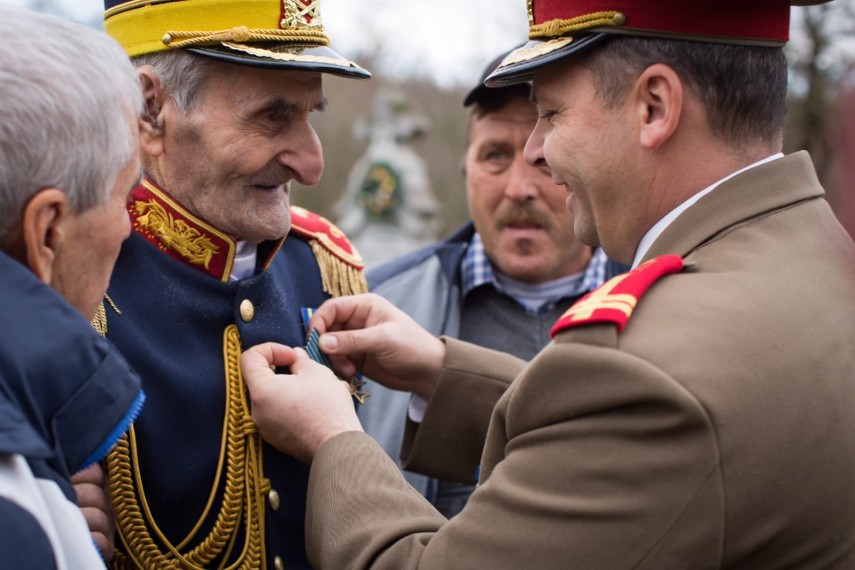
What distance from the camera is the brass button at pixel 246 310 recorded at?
2.60 meters

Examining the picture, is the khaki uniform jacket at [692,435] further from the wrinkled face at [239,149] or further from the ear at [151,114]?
the ear at [151,114]

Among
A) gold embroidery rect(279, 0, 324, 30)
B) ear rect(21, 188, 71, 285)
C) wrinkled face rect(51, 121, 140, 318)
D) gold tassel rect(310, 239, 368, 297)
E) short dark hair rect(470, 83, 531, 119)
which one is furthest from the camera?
short dark hair rect(470, 83, 531, 119)

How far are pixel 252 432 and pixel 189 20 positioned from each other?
102 centimetres

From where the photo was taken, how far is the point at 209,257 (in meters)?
2.57

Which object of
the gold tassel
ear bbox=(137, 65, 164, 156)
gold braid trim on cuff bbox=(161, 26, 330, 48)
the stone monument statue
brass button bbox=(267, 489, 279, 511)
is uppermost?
gold braid trim on cuff bbox=(161, 26, 330, 48)

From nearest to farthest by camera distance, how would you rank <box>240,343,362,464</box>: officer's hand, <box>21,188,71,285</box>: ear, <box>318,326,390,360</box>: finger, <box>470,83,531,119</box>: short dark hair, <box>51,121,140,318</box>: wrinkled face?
1. <box>21,188,71,285</box>: ear
2. <box>51,121,140,318</box>: wrinkled face
3. <box>240,343,362,464</box>: officer's hand
4. <box>318,326,390,360</box>: finger
5. <box>470,83,531,119</box>: short dark hair

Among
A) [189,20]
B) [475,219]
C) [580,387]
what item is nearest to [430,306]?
[475,219]

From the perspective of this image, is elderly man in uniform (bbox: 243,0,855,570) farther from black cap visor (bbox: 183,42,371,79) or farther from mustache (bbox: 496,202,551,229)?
mustache (bbox: 496,202,551,229)

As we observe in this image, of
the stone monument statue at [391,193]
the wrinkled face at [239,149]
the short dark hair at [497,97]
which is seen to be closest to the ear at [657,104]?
the wrinkled face at [239,149]

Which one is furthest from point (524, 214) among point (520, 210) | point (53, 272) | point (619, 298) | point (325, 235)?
point (53, 272)

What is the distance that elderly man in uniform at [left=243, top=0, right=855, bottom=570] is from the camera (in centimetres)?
175

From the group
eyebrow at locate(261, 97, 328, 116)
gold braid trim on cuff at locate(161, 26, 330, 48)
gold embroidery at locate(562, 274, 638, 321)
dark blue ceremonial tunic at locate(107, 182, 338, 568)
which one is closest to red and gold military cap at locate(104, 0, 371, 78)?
gold braid trim on cuff at locate(161, 26, 330, 48)

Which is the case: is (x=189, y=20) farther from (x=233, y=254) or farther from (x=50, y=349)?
(x=50, y=349)

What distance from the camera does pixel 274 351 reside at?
2.57 meters
